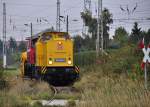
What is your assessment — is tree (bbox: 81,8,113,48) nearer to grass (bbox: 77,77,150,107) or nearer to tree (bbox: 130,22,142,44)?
tree (bbox: 130,22,142,44)

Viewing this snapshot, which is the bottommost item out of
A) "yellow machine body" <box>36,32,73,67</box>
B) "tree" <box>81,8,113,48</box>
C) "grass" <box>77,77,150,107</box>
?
"grass" <box>77,77,150,107</box>

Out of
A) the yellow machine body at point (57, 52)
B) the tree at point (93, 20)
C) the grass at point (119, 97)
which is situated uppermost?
the tree at point (93, 20)

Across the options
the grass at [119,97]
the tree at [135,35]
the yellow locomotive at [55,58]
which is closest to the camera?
the grass at [119,97]

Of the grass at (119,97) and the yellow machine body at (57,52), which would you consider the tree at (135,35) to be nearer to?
the yellow machine body at (57,52)

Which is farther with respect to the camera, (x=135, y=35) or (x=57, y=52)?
(x=135, y=35)

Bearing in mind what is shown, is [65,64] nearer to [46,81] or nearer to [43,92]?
[46,81]

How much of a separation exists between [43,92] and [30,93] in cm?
76

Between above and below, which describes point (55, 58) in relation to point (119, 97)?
above

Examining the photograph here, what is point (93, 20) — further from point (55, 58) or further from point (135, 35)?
point (55, 58)

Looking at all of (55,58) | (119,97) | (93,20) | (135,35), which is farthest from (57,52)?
(93,20)

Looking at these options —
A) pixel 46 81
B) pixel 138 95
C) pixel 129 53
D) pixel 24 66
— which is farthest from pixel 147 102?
pixel 24 66

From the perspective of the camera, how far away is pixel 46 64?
3528 cm

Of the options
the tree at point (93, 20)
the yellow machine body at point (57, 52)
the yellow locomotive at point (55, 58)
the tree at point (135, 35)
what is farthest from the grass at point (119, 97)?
the tree at point (93, 20)

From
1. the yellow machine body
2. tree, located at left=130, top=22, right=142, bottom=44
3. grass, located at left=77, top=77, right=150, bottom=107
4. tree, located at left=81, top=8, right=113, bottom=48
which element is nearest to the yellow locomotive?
the yellow machine body
